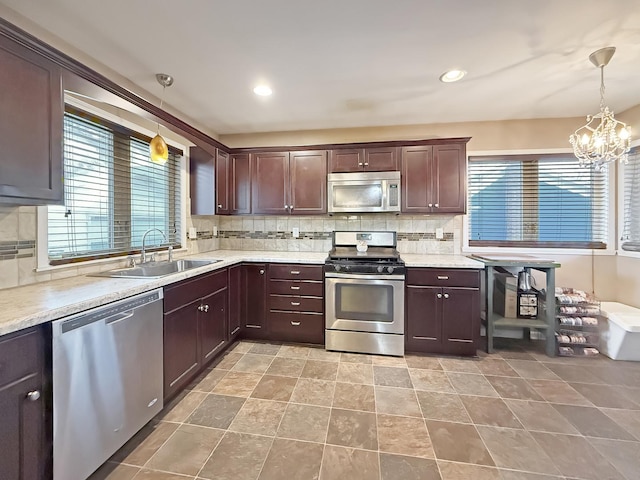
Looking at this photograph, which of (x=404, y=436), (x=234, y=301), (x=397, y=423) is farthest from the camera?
(x=234, y=301)

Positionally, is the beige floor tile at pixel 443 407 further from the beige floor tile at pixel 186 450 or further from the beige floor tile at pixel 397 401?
the beige floor tile at pixel 186 450

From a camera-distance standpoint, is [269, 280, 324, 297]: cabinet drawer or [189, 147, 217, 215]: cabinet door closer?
[269, 280, 324, 297]: cabinet drawer

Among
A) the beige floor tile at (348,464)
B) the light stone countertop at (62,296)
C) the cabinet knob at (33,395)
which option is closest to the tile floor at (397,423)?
the beige floor tile at (348,464)

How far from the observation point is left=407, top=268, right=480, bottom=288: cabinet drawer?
2.67 m

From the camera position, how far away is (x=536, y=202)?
3.23 m

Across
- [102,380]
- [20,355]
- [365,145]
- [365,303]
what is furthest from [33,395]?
[365,145]

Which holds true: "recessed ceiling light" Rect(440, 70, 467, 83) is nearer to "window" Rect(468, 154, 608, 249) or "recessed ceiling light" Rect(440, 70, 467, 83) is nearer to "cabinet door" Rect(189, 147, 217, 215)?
"window" Rect(468, 154, 608, 249)

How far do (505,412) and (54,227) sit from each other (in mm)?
3205

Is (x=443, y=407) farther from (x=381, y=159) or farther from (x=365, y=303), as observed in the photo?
(x=381, y=159)

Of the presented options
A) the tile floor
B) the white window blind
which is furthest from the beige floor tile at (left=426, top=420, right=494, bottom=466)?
the white window blind

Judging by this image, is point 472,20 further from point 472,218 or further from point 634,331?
point 634,331

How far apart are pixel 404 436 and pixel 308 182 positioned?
2.49 metres

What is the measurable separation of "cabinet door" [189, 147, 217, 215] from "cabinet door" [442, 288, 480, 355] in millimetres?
2632

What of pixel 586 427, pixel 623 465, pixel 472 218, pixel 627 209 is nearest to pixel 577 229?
pixel 627 209
